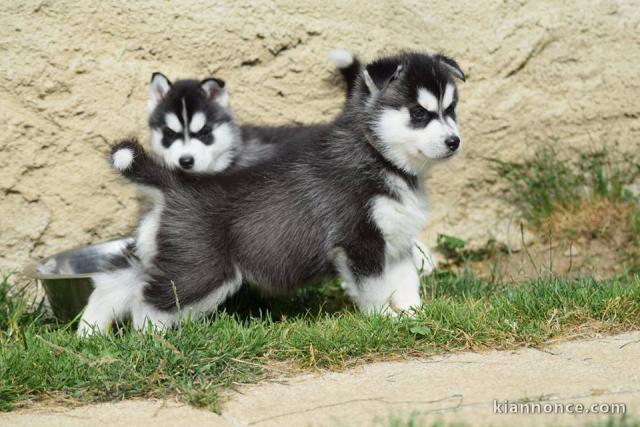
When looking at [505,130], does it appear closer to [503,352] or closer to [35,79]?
[503,352]

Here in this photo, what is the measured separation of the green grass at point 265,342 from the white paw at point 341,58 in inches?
81.5

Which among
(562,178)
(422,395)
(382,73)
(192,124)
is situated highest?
(382,73)

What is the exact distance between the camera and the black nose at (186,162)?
6.26 m

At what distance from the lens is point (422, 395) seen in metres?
3.95

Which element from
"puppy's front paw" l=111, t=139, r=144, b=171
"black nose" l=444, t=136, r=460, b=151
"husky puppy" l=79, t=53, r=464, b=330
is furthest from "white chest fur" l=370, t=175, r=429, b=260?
"puppy's front paw" l=111, t=139, r=144, b=171

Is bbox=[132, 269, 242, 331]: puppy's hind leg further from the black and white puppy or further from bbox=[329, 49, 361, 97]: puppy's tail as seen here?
bbox=[329, 49, 361, 97]: puppy's tail

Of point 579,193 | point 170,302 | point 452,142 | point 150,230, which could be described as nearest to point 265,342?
point 170,302

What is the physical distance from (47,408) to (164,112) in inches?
112

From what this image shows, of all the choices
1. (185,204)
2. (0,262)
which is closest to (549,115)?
(185,204)

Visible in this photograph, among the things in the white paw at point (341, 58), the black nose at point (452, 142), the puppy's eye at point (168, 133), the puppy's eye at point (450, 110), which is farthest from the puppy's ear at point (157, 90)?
the black nose at point (452, 142)

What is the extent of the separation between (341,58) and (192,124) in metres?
1.21

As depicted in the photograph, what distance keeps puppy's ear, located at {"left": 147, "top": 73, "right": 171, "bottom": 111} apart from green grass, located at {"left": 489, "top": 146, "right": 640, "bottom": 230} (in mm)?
2752

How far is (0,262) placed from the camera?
20.7ft

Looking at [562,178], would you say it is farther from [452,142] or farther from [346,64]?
[452,142]
